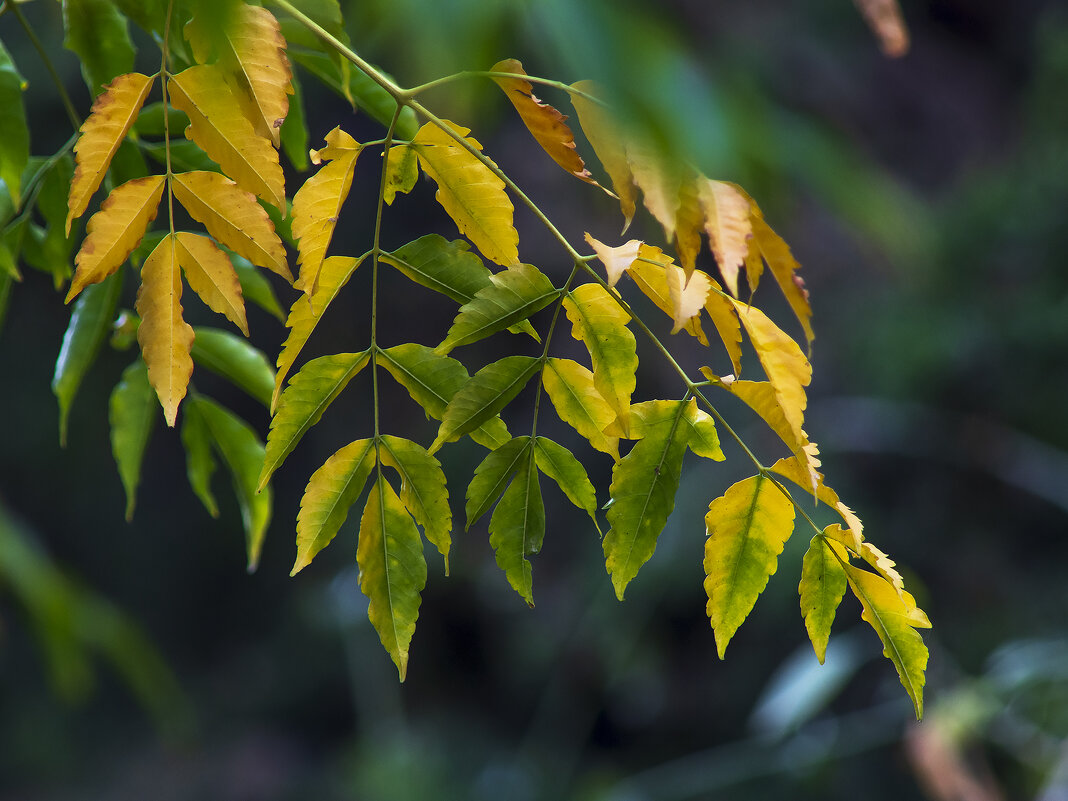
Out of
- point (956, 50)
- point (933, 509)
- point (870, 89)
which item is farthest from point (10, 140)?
point (956, 50)

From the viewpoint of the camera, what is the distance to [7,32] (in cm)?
275

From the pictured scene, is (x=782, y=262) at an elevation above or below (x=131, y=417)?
above

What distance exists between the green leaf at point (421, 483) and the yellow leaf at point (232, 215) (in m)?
0.06

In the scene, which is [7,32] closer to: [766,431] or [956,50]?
[766,431]

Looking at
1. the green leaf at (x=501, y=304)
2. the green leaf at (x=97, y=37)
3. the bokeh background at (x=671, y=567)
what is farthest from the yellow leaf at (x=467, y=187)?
the bokeh background at (x=671, y=567)

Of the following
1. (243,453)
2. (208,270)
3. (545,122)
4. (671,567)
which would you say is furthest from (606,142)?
(671,567)

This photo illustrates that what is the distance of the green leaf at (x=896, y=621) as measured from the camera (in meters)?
0.26

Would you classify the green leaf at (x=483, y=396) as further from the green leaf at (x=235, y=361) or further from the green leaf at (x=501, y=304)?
the green leaf at (x=235, y=361)

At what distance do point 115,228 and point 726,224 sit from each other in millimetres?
163

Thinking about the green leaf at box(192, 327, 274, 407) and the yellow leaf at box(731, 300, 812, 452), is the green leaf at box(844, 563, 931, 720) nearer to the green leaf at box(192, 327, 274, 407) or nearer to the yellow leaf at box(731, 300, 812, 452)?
the yellow leaf at box(731, 300, 812, 452)

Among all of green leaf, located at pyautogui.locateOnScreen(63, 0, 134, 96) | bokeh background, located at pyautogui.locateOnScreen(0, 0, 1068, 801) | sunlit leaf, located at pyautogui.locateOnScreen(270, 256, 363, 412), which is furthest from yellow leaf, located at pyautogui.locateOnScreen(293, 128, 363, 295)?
bokeh background, located at pyautogui.locateOnScreen(0, 0, 1068, 801)

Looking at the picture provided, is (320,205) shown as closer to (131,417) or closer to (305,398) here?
(305,398)

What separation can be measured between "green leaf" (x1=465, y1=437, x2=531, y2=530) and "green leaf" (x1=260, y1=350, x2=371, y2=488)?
0.05 m

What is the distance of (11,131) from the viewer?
317 mm
